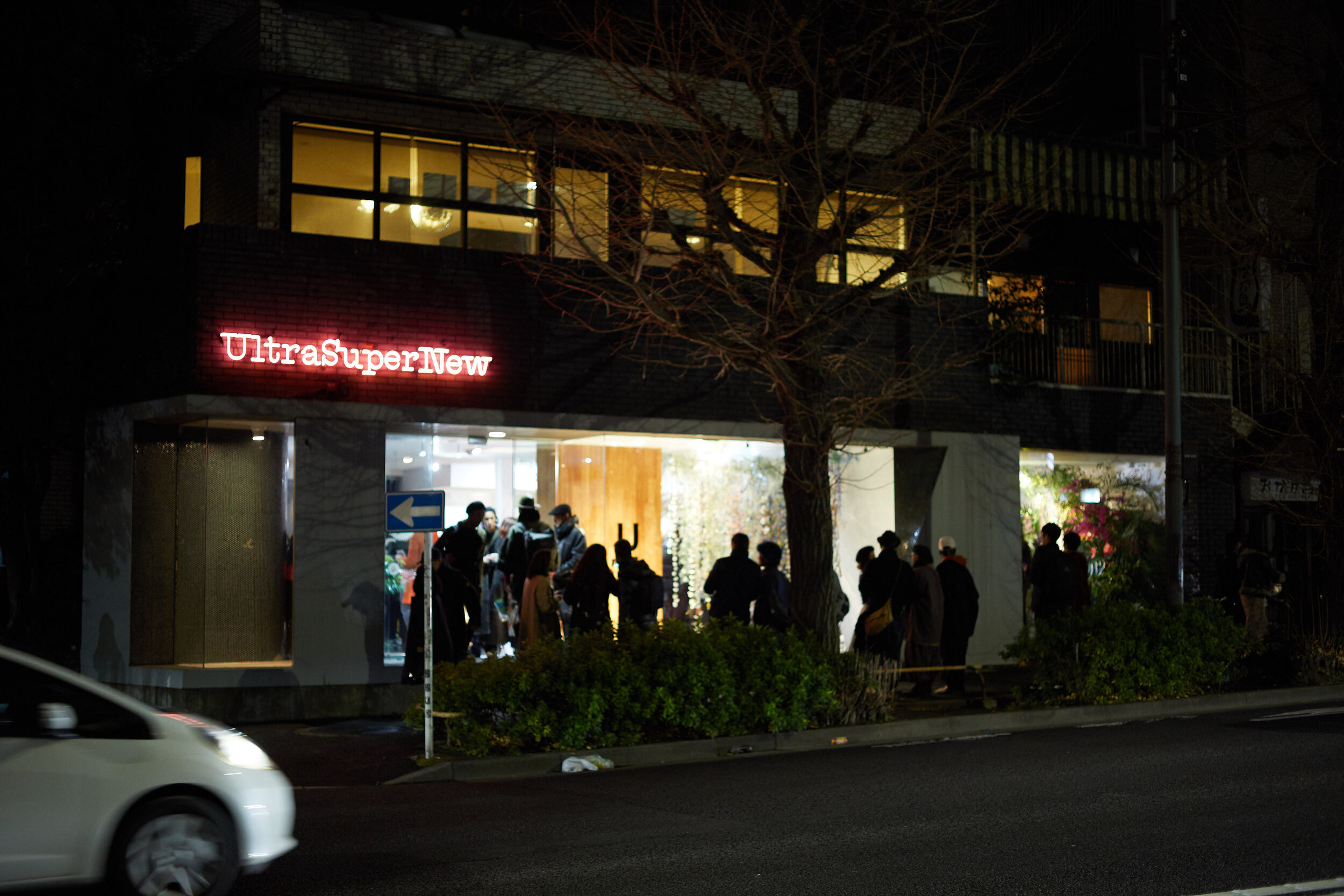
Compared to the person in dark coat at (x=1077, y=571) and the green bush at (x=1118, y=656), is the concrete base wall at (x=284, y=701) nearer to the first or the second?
the green bush at (x=1118, y=656)

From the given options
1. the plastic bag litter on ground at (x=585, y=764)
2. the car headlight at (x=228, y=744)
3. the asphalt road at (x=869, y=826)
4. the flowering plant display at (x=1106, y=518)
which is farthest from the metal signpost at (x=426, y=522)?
the flowering plant display at (x=1106, y=518)

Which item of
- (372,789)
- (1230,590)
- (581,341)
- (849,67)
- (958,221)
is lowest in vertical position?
(372,789)

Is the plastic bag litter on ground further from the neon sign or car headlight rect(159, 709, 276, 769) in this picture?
the neon sign

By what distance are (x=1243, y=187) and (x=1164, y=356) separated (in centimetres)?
304

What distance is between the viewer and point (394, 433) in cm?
1598

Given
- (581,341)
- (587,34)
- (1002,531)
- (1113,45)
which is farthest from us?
(1113,45)

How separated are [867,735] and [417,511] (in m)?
4.88

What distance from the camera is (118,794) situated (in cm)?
612

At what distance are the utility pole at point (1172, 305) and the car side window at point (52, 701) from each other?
509 inches

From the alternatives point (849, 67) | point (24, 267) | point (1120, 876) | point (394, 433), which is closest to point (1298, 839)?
point (1120, 876)

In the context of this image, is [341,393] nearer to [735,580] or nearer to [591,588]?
[591,588]

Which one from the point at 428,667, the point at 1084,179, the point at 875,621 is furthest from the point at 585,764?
the point at 1084,179

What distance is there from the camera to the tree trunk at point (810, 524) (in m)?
13.8

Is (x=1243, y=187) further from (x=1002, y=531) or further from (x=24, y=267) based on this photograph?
(x=24, y=267)
